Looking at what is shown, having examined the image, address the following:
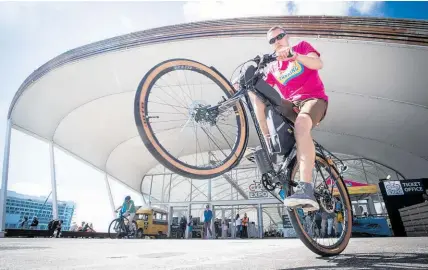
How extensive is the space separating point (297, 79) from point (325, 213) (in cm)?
133

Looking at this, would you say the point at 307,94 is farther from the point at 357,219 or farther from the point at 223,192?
the point at 223,192

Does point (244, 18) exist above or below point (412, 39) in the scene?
above

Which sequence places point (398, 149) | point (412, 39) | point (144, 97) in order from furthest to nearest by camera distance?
point (398, 149) → point (412, 39) → point (144, 97)

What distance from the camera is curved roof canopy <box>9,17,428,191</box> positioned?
10.4 metres

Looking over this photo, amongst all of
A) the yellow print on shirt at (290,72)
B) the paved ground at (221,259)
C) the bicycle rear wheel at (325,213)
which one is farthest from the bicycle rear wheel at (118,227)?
the yellow print on shirt at (290,72)

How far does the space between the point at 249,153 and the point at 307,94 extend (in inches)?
28.8

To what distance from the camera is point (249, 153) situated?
2.30 meters

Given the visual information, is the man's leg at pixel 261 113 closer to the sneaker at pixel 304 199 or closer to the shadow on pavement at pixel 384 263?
the sneaker at pixel 304 199

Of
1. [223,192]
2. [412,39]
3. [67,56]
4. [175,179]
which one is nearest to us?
[412,39]

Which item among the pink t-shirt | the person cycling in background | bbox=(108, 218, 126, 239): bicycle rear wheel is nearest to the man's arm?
the pink t-shirt

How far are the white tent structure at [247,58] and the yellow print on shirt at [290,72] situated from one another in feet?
29.7

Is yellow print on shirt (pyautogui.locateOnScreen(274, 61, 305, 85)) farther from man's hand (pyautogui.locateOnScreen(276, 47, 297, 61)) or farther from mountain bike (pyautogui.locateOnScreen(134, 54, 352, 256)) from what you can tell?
man's hand (pyautogui.locateOnScreen(276, 47, 297, 61))

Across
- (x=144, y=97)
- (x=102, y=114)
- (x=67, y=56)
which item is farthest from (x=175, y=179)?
(x=144, y=97)

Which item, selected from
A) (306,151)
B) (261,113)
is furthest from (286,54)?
(306,151)
